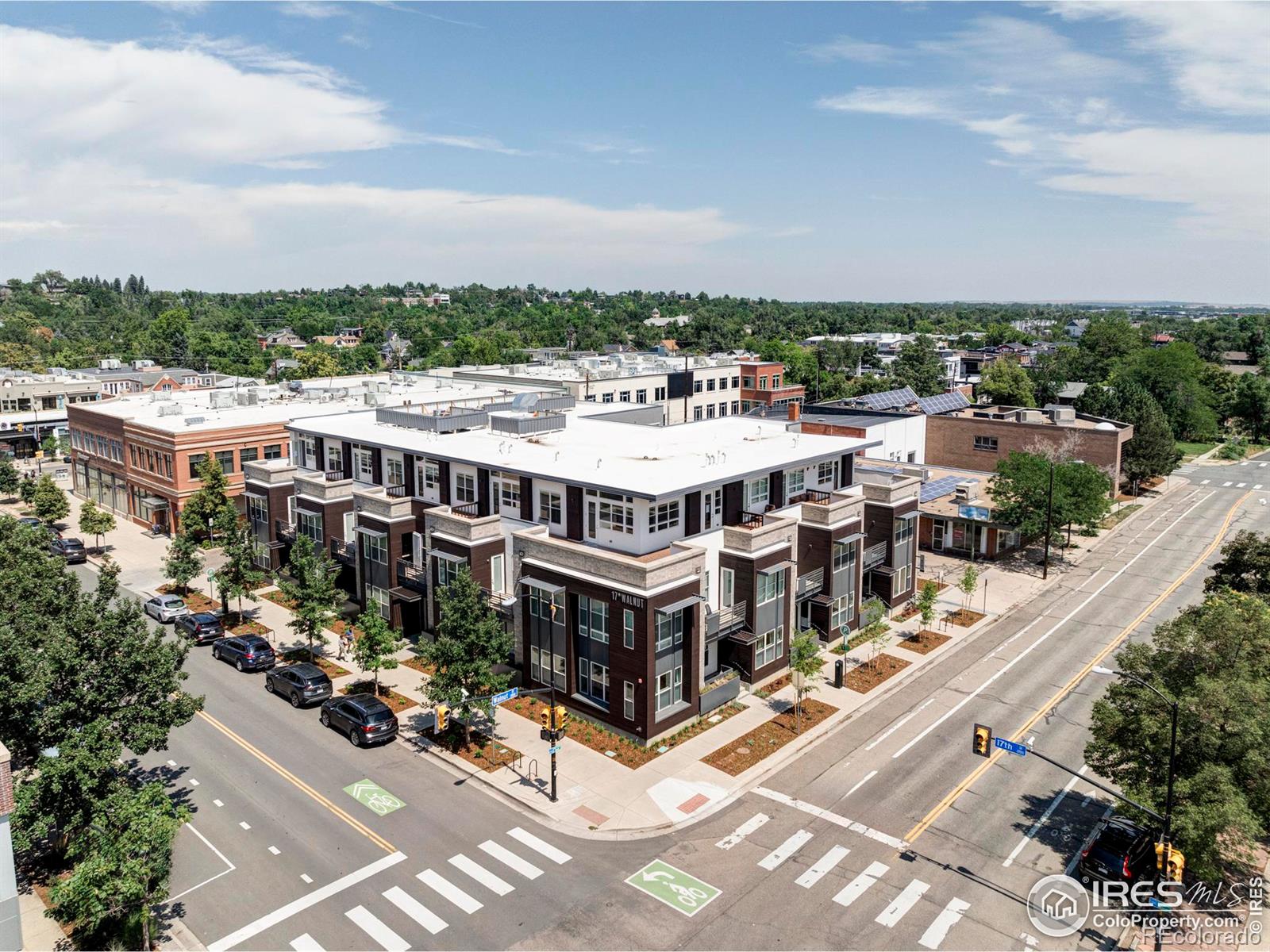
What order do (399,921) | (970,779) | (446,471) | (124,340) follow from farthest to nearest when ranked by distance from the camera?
(124,340)
(446,471)
(970,779)
(399,921)

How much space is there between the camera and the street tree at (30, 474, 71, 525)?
228 ft

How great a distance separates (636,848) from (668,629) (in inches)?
361

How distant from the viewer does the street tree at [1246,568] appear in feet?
130

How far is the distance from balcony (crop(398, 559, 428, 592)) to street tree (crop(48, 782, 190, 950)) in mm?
20365

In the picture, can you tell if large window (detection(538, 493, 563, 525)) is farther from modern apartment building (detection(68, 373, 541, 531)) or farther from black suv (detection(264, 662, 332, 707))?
modern apartment building (detection(68, 373, 541, 531))

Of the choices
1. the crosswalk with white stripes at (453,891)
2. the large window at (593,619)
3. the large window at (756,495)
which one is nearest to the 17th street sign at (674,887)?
the crosswalk with white stripes at (453,891)

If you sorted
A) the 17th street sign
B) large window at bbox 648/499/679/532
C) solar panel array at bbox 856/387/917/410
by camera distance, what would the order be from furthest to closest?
solar panel array at bbox 856/387/917/410
large window at bbox 648/499/679/532
the 17th street sign

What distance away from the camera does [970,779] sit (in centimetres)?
3209

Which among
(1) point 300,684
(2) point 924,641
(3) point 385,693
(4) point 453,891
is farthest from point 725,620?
(1) point 300,684

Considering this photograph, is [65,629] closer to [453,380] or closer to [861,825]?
[861,825]

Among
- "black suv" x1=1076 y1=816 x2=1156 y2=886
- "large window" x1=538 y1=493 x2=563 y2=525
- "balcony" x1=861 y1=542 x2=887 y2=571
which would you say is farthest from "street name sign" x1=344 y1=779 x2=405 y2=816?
"balcony" x1=861 y1=542 x2=887 y2=571

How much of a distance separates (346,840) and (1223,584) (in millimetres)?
41099

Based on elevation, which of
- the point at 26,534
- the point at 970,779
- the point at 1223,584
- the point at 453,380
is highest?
the point at 453,380

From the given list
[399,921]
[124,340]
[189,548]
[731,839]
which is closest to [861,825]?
[731,839]
